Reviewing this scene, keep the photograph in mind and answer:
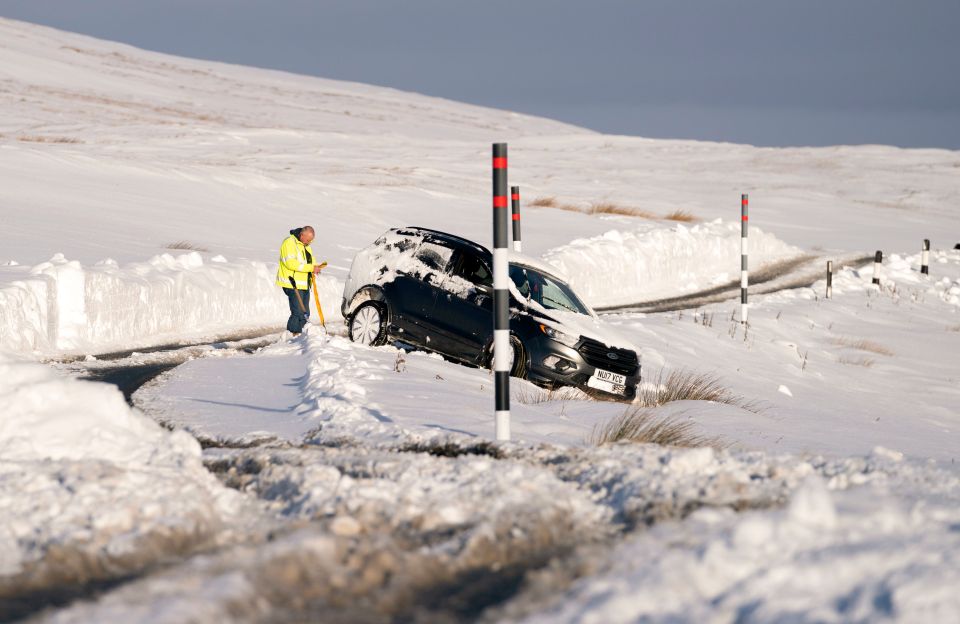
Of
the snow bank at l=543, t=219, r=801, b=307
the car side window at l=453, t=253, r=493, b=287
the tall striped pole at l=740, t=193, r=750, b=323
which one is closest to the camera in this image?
the car side window at l=453, t=253, r=493, b=287

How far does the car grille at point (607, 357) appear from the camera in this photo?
13.3 meters

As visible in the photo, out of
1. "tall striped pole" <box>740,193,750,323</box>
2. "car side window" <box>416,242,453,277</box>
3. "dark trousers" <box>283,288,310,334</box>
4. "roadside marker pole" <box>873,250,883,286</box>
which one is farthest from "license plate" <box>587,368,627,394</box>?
"roadside marker pole" <box>873,250,883,286</box>

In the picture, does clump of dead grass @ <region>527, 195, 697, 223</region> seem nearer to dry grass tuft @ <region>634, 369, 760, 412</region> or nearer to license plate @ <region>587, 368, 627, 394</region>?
license plate @ <region>587, 368, 627, 394</region>

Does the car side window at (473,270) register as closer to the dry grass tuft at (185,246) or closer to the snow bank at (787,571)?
the snow bank at (787,571)

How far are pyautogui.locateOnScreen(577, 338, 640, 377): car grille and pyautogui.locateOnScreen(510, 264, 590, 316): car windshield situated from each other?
2.22 feet

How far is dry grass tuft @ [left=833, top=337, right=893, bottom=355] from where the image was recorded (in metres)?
20.4

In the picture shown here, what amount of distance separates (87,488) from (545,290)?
909 cm

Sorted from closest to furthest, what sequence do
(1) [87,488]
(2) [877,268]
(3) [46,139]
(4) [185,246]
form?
(1) [87,488] → (4) [185,246] → (2) [877,268] → (3) [46,139]

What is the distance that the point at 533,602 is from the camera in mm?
4230

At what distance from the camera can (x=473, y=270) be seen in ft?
45.9

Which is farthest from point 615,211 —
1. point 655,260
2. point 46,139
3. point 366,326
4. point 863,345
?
point 366,326

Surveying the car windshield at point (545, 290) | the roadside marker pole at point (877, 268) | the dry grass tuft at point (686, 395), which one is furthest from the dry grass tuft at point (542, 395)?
the roadside marker pole at point (877, 268)

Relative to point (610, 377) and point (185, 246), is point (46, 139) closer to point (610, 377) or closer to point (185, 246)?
point (185, 246)

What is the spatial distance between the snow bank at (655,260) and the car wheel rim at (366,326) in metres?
10.4
